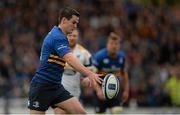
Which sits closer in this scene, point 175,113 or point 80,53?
point 80,53

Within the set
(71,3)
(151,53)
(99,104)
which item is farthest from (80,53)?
(71,3)

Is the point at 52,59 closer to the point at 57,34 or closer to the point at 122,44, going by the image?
the point at 57,34

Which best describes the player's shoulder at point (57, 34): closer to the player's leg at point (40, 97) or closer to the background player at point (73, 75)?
the player's leg at point (40, 97)

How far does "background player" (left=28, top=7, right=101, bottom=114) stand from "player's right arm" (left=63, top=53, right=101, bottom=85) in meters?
0.30

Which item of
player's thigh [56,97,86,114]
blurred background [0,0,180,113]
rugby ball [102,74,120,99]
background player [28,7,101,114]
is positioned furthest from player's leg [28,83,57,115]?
blurred background [0,0,180,113]

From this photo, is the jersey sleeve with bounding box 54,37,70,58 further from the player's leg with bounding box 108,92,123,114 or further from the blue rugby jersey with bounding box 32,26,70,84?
the player's leg with bounding box 108,92,123,114

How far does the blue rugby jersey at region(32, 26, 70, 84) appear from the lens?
36.2ft

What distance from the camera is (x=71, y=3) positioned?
26.4m

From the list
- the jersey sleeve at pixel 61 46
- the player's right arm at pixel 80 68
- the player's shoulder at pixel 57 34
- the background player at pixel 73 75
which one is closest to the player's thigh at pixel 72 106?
the player's right arm at pixel 80 68

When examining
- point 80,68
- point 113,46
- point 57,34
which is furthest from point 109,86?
point 113,46

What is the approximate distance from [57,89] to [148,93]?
1175cm

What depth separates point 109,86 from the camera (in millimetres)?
10969

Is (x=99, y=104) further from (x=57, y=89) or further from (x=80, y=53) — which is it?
(x=57, y=89)

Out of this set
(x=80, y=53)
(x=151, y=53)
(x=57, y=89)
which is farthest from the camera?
(x=151, y=53)
